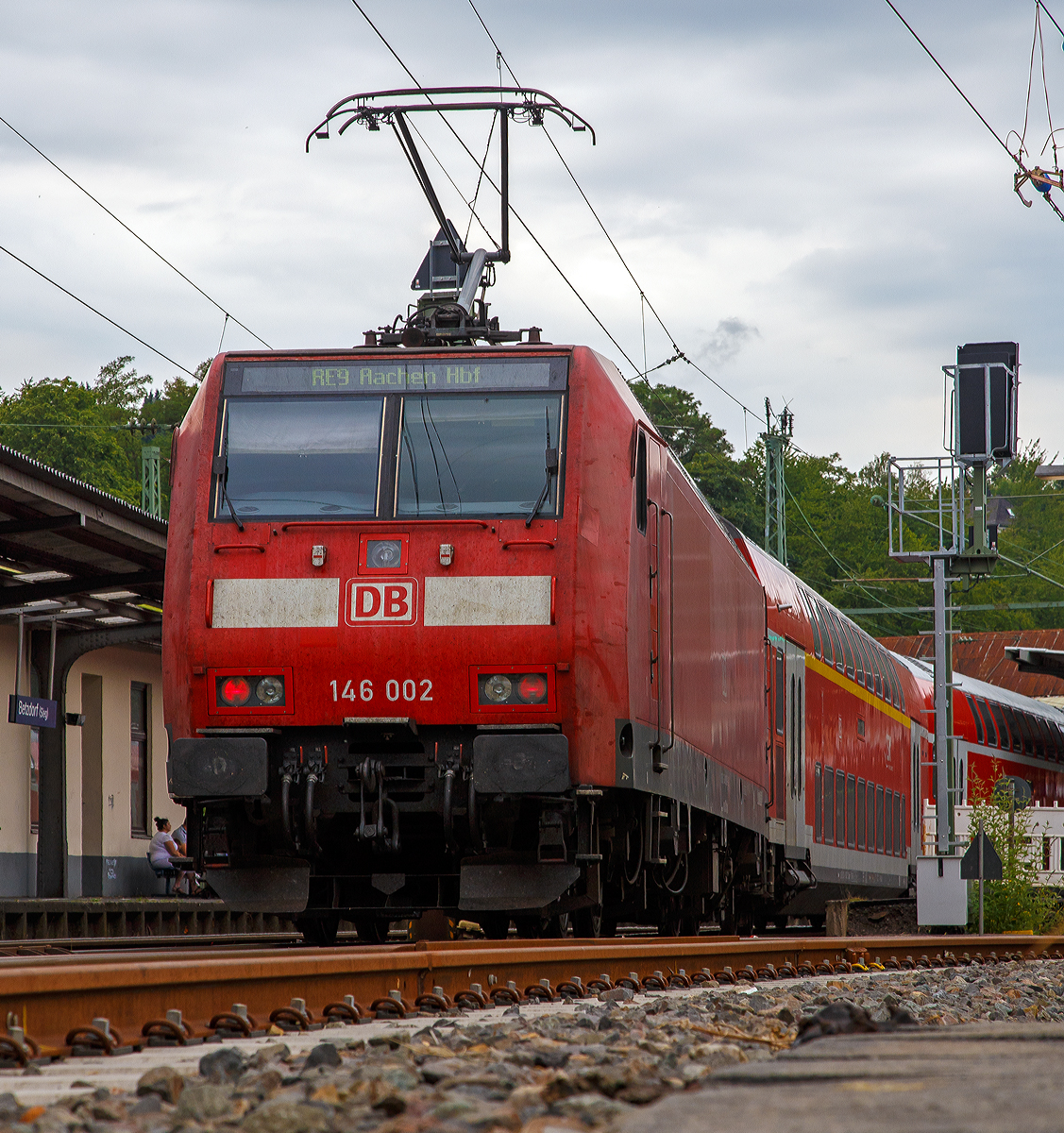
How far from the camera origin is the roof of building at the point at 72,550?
14.3m

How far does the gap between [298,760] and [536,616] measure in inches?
59.3

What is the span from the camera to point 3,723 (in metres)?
21.0

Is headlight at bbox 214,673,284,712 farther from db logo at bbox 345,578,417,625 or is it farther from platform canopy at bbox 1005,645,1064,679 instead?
platform canopy at bbox 1005,645,1064,679

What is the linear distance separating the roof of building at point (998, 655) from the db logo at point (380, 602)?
49417 millimetres

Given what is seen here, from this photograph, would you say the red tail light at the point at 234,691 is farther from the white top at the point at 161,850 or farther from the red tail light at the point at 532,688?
the white top at the point at 161,850

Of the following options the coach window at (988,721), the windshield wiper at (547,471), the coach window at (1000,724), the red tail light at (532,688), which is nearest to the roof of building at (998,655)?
the coach window at (1000,724)

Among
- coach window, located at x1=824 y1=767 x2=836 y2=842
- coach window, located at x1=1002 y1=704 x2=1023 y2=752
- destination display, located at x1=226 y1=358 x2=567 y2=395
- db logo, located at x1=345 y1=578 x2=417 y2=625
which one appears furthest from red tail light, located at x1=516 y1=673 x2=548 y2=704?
coach window, located at x1=1002 y1=704 x2=1023 y2=752

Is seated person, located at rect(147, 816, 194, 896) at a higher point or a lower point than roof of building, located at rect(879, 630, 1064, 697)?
lower

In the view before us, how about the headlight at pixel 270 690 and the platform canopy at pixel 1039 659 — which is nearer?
the headlight at pixel 270 690

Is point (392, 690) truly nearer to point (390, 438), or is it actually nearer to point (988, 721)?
point (390, 438)

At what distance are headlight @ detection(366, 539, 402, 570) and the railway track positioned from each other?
7.08ft

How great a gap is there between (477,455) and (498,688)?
1382mm

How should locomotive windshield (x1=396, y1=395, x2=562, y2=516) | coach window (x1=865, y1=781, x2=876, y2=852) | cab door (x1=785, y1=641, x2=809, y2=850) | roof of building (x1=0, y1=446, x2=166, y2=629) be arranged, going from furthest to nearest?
coach window (x1=865, y1=781, x2=876, y2=852), cab door (x1=785, y1=641, x2=809, y2=850), roof of building (x1=0, y1=446, x2=166, y2=629), locomotive windshield (x1=396, y1=395, x2=562, y2=516)

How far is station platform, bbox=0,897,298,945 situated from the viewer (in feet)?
50.3
